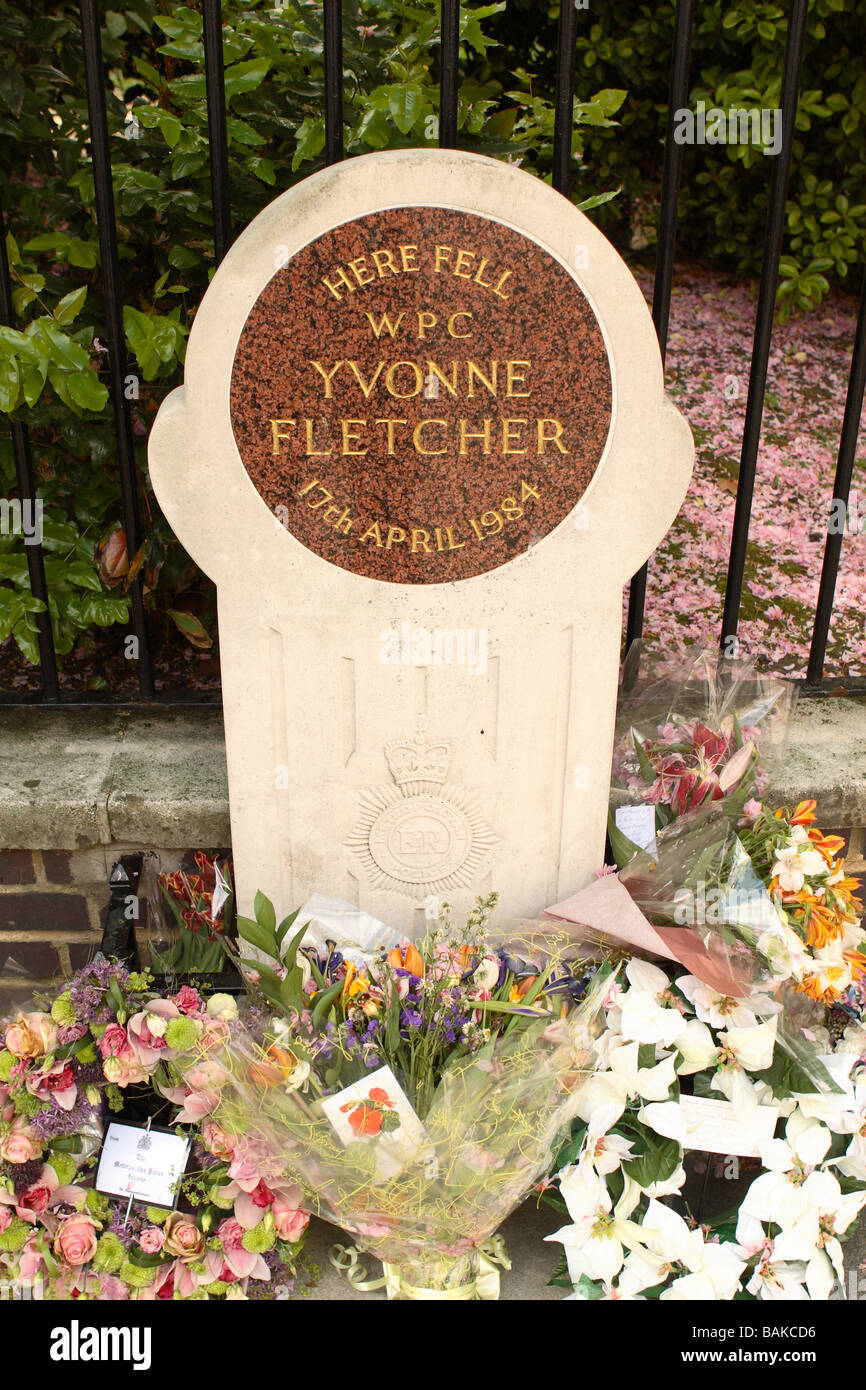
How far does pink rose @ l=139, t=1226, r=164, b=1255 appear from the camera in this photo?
1803 millimetres

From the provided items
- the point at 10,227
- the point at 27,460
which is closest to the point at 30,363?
the point at 27,460

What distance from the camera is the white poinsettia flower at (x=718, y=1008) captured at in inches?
75.2

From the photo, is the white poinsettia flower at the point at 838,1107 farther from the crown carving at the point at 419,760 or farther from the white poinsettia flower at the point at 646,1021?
the crown carving at the point at 419,760

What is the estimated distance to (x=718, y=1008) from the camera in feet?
6.30

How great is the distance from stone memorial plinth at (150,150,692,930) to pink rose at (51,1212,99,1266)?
2.00 ft

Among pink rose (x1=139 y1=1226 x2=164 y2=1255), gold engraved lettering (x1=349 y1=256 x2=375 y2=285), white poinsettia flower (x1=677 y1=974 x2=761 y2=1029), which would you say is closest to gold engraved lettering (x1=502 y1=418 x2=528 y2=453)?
gold engraved lettering (x1=349 y1=256 x2=375 y2=285)

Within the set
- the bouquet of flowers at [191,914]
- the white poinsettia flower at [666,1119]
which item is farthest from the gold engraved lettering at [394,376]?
the white poinsettia flower at [666,1119]

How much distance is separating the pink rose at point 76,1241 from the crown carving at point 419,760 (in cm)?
89

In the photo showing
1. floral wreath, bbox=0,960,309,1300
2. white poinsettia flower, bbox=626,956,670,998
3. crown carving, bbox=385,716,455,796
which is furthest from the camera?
crown carving, bbox=385,716,455,796

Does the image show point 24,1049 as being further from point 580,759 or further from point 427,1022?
point 580,759

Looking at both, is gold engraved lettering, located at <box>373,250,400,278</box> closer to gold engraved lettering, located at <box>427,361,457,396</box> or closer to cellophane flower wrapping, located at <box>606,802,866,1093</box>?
gold engraved lettering, located at <box>427,361,457,396</box>

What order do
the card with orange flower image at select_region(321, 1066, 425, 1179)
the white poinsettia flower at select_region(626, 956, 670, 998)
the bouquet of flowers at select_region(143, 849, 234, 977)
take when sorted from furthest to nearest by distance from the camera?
the bouquet of flowers at select_region(143, 849, 234, 977) < the white poinsettia flower at select_region(626, 956, 670, 998) < the card with orange flower image at select_region(321, 1066, 425, 1179)

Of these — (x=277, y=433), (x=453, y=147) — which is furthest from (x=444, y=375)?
(x=453, y=147)

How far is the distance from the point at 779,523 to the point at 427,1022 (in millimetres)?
2443
